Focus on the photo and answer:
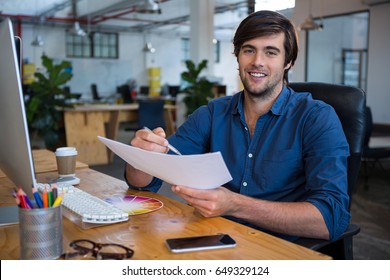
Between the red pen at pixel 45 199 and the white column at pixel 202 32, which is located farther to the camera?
the white column at pixel 202 32

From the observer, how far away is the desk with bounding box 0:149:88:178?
188cm

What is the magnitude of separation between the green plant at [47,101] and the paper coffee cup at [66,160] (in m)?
4.21

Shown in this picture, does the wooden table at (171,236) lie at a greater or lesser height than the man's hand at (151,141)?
lesser

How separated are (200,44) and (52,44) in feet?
30.8

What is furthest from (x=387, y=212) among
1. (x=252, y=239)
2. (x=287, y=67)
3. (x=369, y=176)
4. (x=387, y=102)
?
(x=387, y=102)

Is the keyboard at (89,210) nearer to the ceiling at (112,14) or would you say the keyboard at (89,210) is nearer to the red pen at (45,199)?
the red pen at (45,199)

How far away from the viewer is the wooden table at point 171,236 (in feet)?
3.04

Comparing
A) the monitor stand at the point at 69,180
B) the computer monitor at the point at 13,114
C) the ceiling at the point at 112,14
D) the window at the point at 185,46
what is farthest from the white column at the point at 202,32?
the window at the point at 185,46

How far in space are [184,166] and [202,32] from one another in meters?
7.51

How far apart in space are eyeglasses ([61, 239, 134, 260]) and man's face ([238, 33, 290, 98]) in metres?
0.87

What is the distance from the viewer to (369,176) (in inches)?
228

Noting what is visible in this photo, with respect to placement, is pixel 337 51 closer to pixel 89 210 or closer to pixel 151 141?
pixel 151 141

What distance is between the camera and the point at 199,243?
97 centimetres

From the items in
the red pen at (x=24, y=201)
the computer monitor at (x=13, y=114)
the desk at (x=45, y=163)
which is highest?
the computer monitor at (x=13, y=114)
